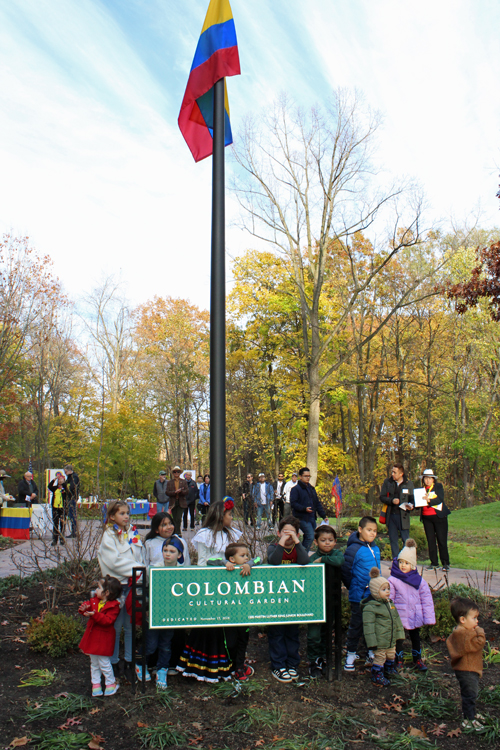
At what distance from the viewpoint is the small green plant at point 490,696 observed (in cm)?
426

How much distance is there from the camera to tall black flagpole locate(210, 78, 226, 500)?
5852mm

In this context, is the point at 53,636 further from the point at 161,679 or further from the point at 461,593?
the point at 461,593

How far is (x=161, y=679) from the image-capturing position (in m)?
4.52

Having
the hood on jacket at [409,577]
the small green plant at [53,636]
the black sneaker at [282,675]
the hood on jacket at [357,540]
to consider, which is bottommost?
the black sneaker at [282,675]

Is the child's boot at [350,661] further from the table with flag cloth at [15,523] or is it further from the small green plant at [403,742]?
the table with flag cloth at [15,523]

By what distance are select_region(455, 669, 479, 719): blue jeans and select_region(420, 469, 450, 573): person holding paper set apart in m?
5.00

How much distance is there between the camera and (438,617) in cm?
584

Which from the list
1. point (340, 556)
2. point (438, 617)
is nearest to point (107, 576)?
point (340, 556)

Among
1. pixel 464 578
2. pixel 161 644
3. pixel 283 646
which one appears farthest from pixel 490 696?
pixel 464 578

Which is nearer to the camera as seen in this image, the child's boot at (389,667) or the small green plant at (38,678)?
the small green plant at (38,678)

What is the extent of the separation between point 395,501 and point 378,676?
425 centimetres

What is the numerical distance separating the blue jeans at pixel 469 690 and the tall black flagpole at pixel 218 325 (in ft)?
8.74

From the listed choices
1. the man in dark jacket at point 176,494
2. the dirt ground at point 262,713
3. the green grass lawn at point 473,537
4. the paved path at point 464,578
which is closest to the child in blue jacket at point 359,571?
the dirt ground at point 262,713

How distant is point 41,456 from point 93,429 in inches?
239
